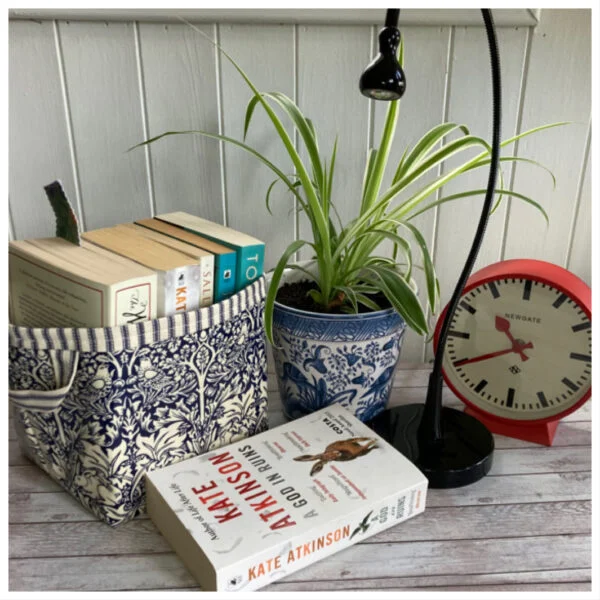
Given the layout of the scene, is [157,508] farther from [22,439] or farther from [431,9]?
[431,9]

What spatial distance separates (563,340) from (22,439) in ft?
2.35

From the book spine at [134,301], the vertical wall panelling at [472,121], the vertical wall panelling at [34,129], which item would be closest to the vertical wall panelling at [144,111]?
the vertical wall panelling at [34,129]

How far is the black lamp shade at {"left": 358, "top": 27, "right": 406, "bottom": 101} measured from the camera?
69cm

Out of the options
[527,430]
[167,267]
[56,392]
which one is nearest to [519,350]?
[527,430]

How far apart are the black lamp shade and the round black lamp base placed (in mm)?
436

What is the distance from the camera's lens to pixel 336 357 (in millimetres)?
Result: 852

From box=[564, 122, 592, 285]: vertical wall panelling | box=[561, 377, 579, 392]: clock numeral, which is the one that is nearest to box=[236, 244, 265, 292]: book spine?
box=[561, 377, 579, 392]: clock numeral

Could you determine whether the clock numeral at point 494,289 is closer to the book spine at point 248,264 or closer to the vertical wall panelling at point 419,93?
the vertical wall panelling at point 419,93

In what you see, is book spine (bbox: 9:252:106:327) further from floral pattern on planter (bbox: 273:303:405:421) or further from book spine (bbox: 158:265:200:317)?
floral pattern on planter (bbox: 273:303:405:421)

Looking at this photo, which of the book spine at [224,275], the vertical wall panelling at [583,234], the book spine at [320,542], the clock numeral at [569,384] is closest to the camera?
the book spine at [320,542]

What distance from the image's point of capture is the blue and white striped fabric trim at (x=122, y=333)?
686 mm

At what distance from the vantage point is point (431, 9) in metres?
0.91

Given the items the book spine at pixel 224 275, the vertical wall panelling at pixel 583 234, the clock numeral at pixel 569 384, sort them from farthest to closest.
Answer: the vertical wall panelling at pixel 583 234 → the clock numeral at pixel 569 384 → the book spine at pixel 224 275
